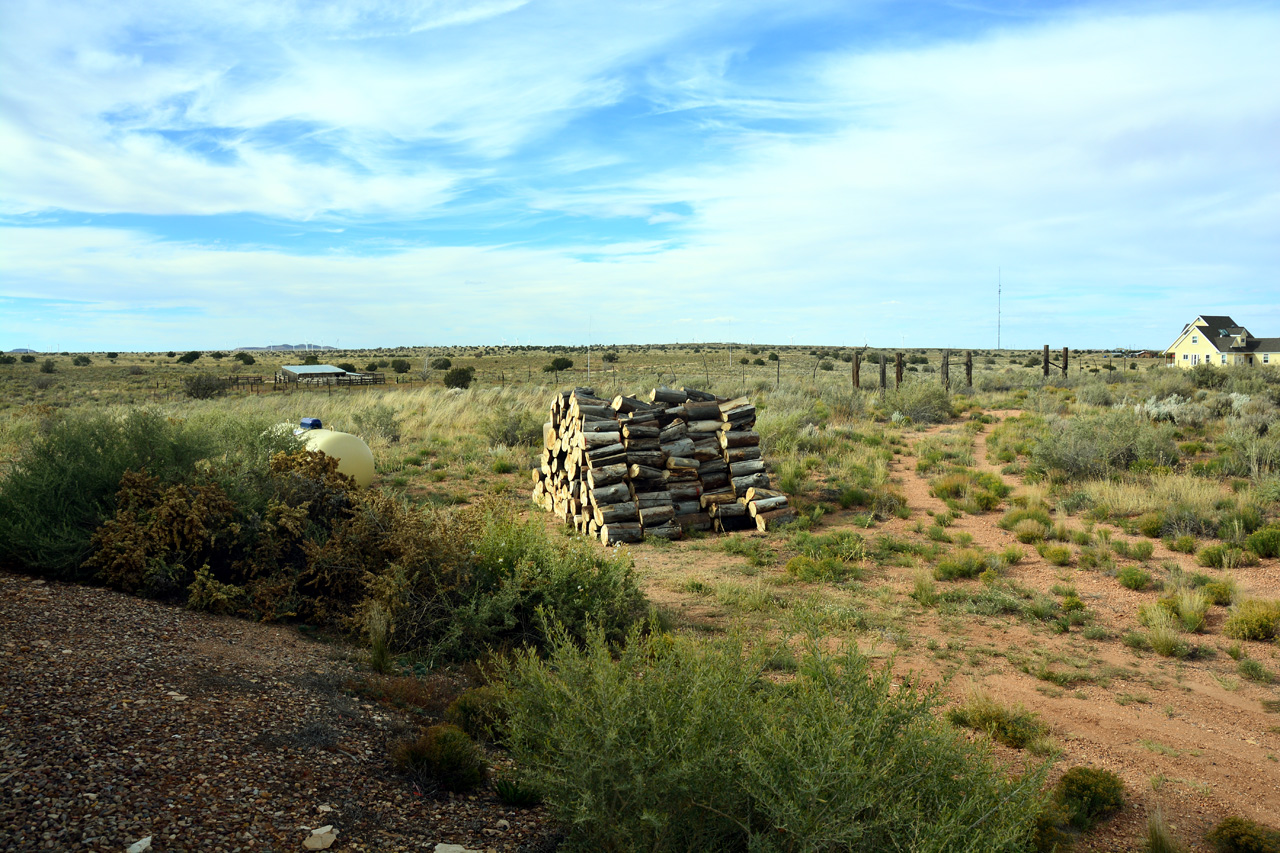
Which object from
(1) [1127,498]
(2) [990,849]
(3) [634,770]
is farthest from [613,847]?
(1) [1127,498]

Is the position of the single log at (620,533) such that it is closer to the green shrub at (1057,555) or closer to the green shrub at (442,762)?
the green shrub at (1057,555)

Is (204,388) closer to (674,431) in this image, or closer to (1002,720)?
(674,431)

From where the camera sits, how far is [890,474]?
47.5 ft

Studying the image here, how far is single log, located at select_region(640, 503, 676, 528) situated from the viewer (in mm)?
11070

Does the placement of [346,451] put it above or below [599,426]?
below

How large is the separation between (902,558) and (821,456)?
613 cm

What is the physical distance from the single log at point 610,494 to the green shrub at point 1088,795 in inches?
287

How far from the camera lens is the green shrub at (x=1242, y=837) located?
3.90 metres

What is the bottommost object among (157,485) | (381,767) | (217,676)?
(381,767)

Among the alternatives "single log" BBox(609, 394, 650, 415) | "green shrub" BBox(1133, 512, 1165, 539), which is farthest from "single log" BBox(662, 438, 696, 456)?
"green shrub" BBox(1133, 512, 1165, 539)

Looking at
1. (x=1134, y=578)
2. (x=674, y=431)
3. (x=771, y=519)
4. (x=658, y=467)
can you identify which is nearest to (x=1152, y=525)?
(x=1134, y=578)

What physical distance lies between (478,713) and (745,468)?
801cm

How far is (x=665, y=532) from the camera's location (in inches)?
435

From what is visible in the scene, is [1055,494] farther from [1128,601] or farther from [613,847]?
[613,847]
